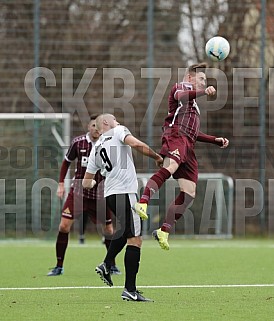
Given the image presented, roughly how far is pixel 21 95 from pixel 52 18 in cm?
187

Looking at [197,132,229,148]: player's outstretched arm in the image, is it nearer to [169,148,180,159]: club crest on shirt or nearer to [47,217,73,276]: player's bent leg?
[169,148,180,159]: club crest on shirt

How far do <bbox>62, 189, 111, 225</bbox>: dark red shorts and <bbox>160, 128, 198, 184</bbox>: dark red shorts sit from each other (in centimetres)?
159

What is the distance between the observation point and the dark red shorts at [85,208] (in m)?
12.5

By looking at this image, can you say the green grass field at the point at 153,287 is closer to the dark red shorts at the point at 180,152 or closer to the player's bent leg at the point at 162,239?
the player's bent leg at the point at 162,239

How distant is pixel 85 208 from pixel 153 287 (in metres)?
2.53

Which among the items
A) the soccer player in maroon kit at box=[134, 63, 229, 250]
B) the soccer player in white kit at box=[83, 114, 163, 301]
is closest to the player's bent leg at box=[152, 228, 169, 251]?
the soccer player in maroon kit at box=[134, 63, 229, 250]

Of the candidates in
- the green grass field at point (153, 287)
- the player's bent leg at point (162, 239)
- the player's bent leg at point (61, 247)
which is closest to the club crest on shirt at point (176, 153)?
the player's bent leg at point (162, 239)

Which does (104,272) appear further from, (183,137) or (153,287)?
(183,137)

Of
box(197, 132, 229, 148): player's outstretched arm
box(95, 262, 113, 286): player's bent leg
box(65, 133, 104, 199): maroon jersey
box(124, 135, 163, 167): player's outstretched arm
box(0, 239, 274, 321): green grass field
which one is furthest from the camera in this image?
box(65, 133, 104, 199): maroon jersey

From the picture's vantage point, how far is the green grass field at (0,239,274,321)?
827 cm

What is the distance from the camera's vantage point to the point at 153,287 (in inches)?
413

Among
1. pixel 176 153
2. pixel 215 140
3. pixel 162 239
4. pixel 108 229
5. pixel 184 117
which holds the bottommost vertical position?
pixel 108 229

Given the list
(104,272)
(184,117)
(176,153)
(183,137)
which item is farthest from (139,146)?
(184,117)

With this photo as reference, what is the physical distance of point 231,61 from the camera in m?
21.6
